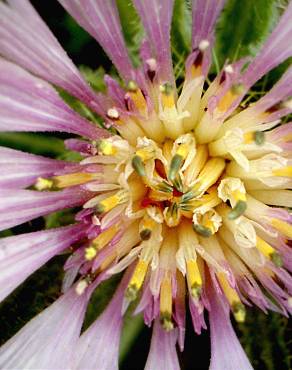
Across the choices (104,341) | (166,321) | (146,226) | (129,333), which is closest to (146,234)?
(146,226)

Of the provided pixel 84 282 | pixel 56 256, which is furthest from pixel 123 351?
pixel 84 282

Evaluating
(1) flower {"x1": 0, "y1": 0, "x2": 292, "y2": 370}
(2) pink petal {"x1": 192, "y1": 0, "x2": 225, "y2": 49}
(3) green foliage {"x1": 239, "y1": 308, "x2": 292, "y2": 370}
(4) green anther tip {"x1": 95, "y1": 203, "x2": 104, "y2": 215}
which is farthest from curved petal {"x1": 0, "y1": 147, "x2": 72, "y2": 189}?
(3) green foliage {"x1": 239, "y1": 308, "x2": 292, "y2": 370}

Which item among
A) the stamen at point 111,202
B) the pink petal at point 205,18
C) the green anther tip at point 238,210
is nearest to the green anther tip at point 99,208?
the stamen at point 111,202

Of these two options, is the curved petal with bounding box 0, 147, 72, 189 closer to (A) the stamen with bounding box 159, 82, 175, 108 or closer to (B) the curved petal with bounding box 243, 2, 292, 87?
(A) the stamen with bounding box 159, 82, 175, 108

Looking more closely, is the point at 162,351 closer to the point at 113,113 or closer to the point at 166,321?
the point at 166,321

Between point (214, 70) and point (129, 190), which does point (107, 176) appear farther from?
point (214, 70)

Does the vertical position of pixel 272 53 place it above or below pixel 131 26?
below
